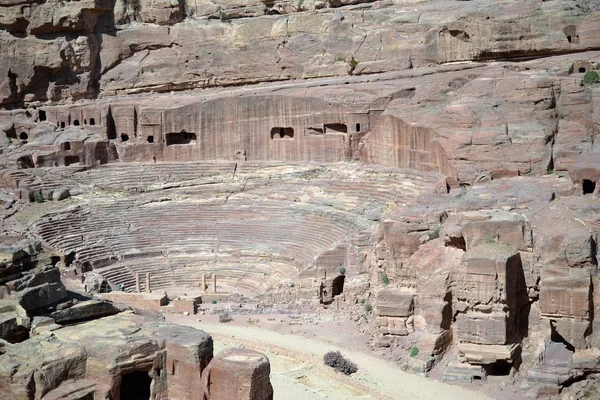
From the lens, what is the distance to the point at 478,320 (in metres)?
19.1

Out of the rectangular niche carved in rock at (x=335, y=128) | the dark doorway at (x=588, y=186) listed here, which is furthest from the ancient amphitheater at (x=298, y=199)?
the rectangular niche carved in rock at (x=335, y=128)

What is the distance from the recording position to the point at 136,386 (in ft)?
50.8

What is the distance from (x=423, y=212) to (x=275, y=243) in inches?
265

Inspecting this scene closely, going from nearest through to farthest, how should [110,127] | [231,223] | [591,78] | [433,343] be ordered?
[433,343] < [591,78] < [231,223] < [110,127]

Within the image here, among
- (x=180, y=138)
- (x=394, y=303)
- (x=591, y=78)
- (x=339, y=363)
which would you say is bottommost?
(x=339, y=363)

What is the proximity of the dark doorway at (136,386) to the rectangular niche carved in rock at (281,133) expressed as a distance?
1867cm

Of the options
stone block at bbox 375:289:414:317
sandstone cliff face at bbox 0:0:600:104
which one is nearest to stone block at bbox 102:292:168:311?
stone block at bbox 375:289:414:317

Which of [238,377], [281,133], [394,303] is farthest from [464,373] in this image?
[281,133]

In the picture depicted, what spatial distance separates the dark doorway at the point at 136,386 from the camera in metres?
15.3

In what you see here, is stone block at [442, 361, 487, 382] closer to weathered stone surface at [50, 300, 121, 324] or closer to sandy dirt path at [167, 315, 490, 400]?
sandy dirt path at [167, 315, 490, 400]

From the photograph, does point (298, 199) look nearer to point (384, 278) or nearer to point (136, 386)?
point (384, 278)

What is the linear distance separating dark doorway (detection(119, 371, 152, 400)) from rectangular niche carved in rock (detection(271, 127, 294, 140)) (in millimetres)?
18666

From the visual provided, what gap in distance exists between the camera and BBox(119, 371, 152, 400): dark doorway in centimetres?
1527

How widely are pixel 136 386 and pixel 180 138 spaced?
20681mm
